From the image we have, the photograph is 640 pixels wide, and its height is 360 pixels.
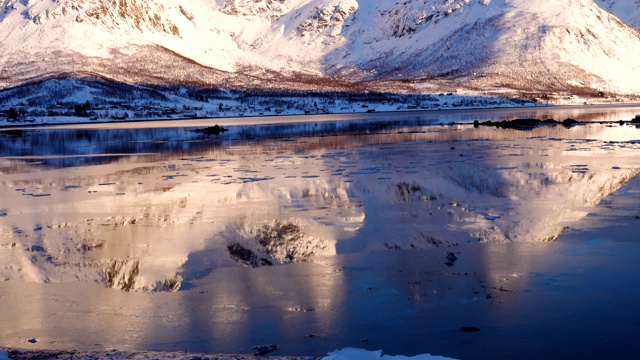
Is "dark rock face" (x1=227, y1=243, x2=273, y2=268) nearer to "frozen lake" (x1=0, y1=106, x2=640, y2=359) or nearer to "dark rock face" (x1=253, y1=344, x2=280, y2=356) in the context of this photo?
"frozen lake" (x1=0, y1=106, x2=640, y2=359)

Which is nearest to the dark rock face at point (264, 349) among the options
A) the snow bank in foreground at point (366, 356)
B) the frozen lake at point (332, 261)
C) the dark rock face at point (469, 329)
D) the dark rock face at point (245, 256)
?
the frozen lake at point (332, 261)

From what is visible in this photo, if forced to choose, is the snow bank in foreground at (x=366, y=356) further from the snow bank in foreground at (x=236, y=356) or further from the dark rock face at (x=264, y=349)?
the dark rock face at (x=264, y=349)

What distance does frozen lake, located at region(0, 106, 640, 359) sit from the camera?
302 inches

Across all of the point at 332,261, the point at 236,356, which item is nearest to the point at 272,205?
the point at 332,261

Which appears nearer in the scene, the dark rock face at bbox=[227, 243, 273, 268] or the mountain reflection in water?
the dark rock face at bbox=[227, 243, 273, 268]

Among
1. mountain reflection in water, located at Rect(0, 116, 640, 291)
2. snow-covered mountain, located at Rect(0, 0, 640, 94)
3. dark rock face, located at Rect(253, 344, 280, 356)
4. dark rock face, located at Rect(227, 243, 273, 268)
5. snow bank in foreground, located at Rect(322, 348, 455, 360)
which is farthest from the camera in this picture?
snow-covered mountain, located at Rect(0, 0, 640, 94)

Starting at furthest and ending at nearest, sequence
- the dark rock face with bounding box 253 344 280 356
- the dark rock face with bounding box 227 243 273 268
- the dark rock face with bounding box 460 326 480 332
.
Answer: the dark rock face with bounding box 227 243 273 268 < the dark rock face with bounding box 460 326 480 332 < the dark rock face with bounding box 253 344 280 356

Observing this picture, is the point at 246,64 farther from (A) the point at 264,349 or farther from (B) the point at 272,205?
(A) the point at 264,349

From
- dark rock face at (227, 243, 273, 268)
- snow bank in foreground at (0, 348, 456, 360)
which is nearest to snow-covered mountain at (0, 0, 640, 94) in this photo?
dark rock face at (227, 243, 273, 268)

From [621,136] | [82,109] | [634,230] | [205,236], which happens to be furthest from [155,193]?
[82,109]

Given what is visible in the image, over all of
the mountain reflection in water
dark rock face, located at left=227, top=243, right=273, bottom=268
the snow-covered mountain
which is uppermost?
the snow-covered mountain

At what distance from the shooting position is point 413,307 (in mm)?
8445

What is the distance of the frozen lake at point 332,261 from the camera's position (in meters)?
7.66

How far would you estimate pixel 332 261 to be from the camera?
10727mm
